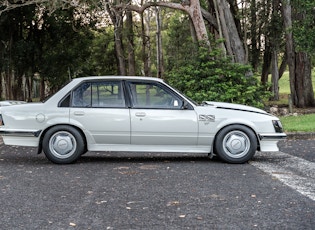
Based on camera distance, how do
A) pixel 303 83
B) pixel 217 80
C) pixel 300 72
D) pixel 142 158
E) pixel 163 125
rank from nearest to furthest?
pixel 163 125 → pixel 142 158 → pixel 217 80 → pixel 300 72 → pixel 303 83

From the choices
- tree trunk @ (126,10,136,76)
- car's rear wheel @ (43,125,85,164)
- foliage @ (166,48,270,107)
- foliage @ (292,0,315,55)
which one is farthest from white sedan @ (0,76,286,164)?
tree trunk @ (126,10,136,76)

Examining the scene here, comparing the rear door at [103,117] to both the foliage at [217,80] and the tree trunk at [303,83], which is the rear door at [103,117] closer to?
the foliage at [217,80]

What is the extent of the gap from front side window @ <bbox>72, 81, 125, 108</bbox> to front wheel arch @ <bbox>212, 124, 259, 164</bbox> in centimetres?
188

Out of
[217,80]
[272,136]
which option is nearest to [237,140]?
[272,136]

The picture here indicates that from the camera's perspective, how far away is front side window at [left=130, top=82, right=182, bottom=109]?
9305mm

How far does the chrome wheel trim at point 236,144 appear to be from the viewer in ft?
30.2

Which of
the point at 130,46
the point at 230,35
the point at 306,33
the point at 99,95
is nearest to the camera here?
the point at 99,95

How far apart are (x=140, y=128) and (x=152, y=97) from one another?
0.63 metres

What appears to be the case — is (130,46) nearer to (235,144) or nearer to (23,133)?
(23,133)

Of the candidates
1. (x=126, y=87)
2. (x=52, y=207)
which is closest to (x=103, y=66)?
(x=126, y=87)

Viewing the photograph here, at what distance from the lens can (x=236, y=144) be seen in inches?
363

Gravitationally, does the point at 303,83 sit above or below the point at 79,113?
above

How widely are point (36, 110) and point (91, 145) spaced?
1179 mm

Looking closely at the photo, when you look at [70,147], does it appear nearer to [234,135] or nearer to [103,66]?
[234,135]
